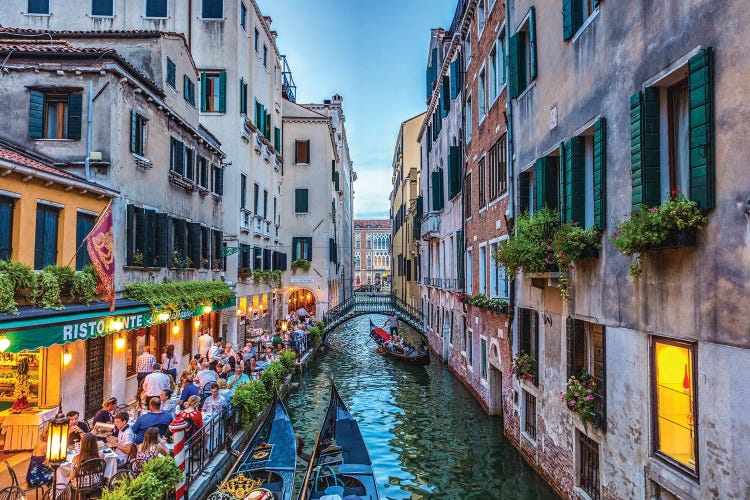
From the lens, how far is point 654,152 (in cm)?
579

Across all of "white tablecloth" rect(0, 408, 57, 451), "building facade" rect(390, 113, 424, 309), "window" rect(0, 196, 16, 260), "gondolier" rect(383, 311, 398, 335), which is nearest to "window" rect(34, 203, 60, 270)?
"window" rect(0, 196, 16, 260)

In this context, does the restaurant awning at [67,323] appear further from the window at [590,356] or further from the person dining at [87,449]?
the window at [590,356]

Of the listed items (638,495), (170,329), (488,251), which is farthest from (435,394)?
(638,495)

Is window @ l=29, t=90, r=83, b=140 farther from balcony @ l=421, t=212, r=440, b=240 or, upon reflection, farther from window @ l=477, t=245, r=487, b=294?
balcony @ l=421, t=212, r=440, b=240

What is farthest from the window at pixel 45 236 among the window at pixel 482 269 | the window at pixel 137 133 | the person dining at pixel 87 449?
the window at pixel 482 269

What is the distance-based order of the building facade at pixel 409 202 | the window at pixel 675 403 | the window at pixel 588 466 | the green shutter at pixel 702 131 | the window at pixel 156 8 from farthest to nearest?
the building facade at pixel 409 202, the window at pixel 156 8, the window at pixel 588 466, the window at pixel 675 403, the green shutter at pixel 702 131

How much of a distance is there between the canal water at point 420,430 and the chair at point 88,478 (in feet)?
15.0

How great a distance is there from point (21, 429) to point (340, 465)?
5.25 metres

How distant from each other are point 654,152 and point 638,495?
3700mm

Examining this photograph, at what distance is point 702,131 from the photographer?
4871 millimetres

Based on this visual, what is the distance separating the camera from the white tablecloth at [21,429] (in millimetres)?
9094

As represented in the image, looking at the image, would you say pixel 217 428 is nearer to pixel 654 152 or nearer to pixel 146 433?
pixel 146 433

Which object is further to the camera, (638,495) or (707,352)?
(638,495)

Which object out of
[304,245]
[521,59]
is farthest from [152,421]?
[304,245]
